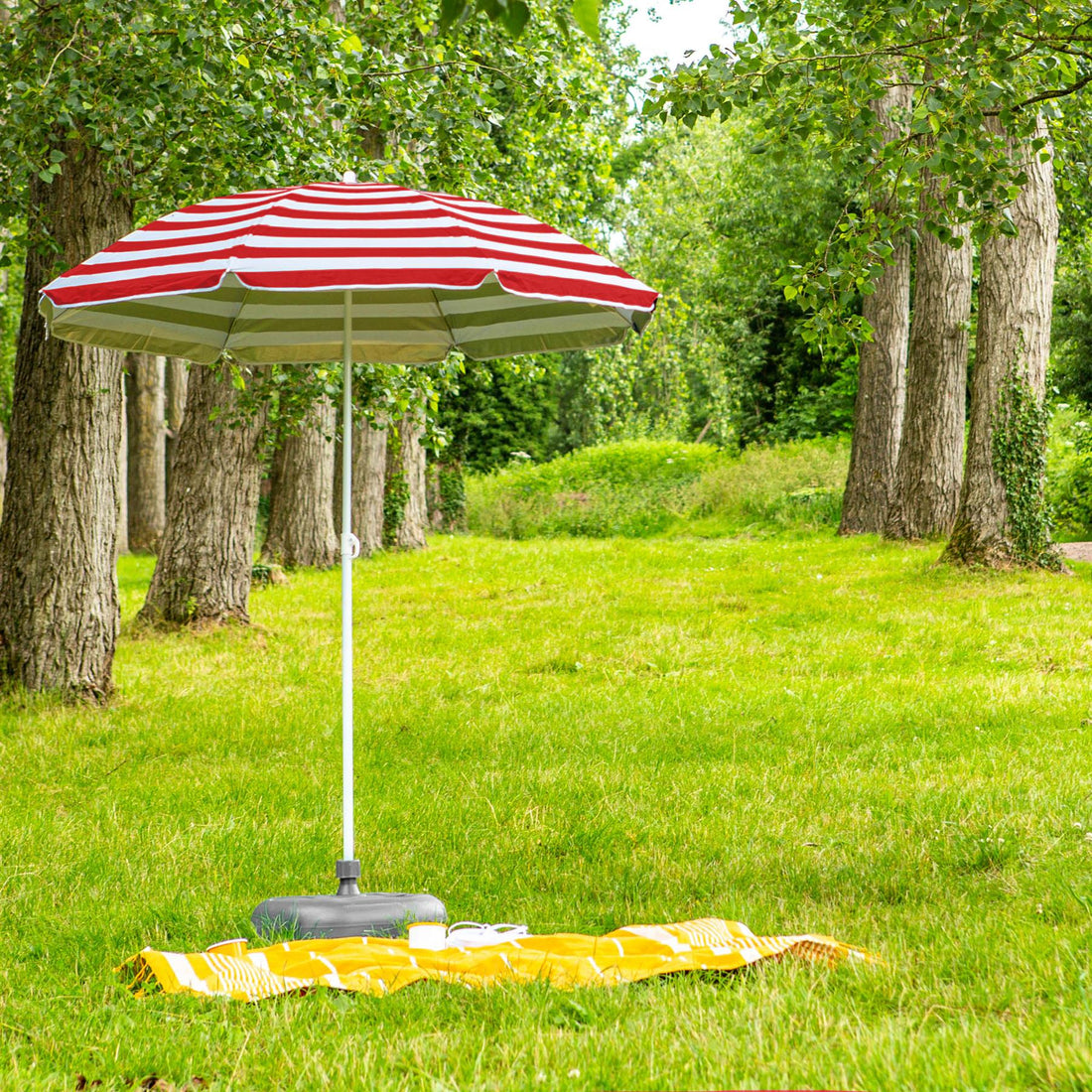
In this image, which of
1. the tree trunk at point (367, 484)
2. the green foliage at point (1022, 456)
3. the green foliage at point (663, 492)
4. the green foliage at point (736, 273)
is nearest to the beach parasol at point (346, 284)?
the green foliage at point (1022, 456)

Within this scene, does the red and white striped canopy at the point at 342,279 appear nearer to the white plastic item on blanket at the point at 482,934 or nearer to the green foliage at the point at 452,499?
the white plastic item on blanket at the point at 482,934

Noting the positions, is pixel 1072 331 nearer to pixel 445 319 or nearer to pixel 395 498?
pixel 395 498

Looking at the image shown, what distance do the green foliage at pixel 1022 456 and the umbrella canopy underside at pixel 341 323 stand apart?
7349 millimetres

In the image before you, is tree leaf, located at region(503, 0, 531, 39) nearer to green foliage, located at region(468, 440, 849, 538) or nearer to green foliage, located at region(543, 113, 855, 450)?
green foliage, located at region(543, 113, 855, 450)

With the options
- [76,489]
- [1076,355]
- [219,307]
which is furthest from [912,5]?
[1076,355]

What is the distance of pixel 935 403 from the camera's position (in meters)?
14.0

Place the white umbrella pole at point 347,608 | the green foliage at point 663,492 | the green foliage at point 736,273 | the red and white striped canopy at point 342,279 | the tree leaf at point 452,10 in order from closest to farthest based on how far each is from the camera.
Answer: the tree leaf at point 452,10 < the red and white striped canopy at point 342,279 < the white umbrella pole at point 347,608 < the green foliage at point 663,492 < the green foliage at point 736,273

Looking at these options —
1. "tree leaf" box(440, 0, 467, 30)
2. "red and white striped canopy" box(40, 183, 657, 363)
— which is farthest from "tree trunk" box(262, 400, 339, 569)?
"tree leaf" box(440, 0, 467, 30)

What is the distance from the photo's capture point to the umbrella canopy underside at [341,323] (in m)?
4.69

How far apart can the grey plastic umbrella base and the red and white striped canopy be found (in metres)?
2.02

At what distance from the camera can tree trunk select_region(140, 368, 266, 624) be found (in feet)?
33.3

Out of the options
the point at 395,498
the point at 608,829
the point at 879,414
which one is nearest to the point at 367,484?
the point at 395,498

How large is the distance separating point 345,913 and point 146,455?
58.3 feet

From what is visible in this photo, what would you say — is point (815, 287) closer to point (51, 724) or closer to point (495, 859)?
point (495, 859)
